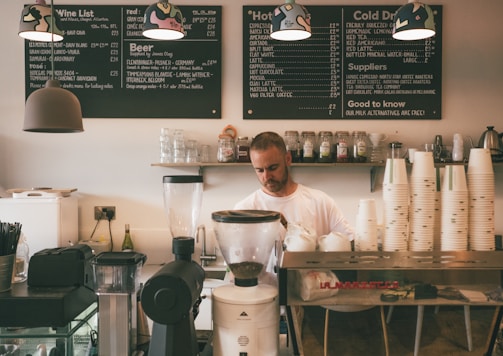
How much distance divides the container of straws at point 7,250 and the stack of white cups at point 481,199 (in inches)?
57.8

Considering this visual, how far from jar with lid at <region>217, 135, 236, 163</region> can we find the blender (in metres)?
2.02

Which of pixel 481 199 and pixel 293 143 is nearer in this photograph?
pixel 481 199

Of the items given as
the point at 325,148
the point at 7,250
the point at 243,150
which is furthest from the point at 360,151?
the point at 7,250

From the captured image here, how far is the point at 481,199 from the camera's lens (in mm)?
1438

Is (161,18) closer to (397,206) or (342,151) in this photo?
(397,206)

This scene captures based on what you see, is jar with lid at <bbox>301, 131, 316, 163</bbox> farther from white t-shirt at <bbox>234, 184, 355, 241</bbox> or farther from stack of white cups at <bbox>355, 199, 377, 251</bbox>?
stack of white cups at <bbox>355, 199, 377, 251</bbox>

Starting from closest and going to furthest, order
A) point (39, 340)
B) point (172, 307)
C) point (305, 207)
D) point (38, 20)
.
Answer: point (172, 307) → point (39, 340) → point (38, 20) → point (305, 207)

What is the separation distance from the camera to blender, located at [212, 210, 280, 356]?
1.34 metres

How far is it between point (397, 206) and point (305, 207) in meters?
1.27

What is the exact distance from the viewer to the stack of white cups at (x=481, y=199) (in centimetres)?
143

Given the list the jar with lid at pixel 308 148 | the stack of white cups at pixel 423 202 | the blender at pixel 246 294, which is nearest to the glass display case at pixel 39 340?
the blender at pixel 246 294

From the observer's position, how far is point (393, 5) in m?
3.63

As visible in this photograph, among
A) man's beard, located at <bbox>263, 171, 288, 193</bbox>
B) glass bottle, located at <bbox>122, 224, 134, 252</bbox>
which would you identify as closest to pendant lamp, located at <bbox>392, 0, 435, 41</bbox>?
man's beard, located at <bbox>263, 171, 288, 193</bbox>

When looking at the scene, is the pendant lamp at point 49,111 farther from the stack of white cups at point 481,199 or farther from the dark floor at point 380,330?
the stack of white cups at point 481,199
